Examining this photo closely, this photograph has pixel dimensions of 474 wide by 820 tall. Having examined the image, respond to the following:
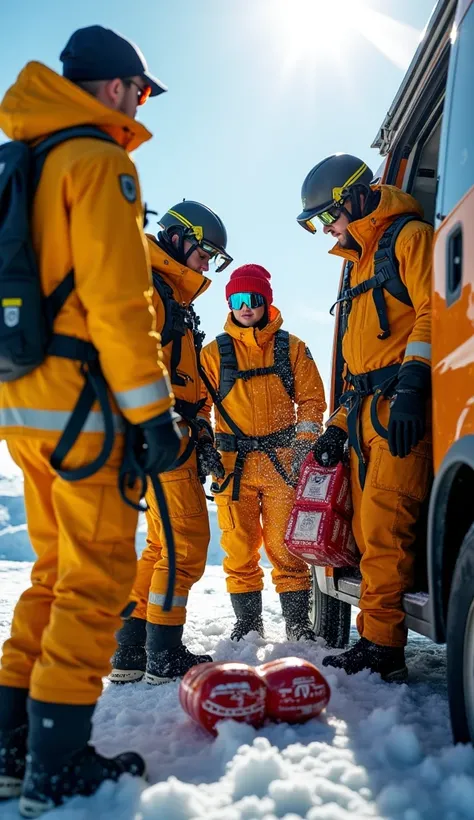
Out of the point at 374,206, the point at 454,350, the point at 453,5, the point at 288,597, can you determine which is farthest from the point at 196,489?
the point at 453,5

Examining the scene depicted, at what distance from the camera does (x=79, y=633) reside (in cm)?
193

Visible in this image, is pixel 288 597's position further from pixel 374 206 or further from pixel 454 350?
pixel 454 350

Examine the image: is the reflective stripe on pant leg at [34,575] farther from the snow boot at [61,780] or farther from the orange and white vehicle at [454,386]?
the orange and white vehicle at [454,386]

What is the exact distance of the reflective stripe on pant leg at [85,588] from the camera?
1911 mm

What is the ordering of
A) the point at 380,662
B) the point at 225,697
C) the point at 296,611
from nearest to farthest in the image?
the point at 225,697 < the point at 380,662 < the point at 296,611

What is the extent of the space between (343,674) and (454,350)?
158 centimetres

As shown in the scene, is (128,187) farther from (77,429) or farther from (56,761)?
(56,761)

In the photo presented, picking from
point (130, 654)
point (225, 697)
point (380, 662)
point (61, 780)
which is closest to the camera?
point (61, 780)

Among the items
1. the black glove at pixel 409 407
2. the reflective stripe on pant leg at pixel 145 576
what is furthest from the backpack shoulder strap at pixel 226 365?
the black glove at pixel 409 407

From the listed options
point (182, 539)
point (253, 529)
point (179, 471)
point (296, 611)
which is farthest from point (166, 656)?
point (253, 529)

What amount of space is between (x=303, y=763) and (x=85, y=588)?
0.80m

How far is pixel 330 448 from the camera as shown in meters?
3.89

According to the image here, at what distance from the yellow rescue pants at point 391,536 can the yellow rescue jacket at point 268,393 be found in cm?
171

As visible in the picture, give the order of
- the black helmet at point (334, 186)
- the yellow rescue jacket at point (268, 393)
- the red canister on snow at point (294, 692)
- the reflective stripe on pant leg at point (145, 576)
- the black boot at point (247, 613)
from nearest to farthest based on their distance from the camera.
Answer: the red canister on snow at point (294, 692) → the black helmet at point (334, 186) → the reflective stripe on pant leg at point (145, 576) → the black boot at point (247, 613) → the yellow rescue jacket at point (268, 393)
